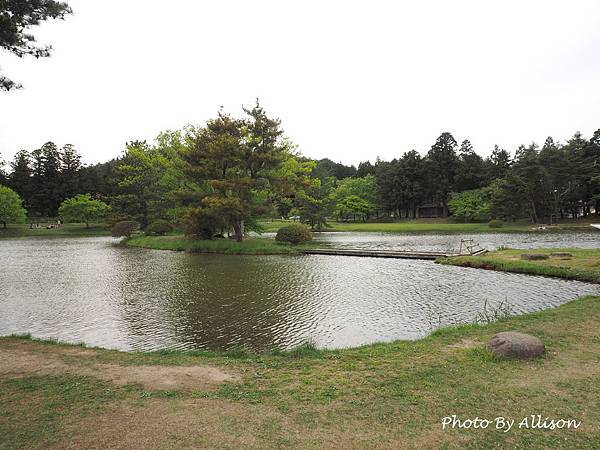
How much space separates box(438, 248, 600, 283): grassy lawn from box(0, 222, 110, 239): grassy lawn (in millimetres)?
51810

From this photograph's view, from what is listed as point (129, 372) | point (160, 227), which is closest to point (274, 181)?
point (160, 227)

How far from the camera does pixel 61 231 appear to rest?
187 ft

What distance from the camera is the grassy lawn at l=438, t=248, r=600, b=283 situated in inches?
551

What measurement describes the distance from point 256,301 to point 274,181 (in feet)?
54.5

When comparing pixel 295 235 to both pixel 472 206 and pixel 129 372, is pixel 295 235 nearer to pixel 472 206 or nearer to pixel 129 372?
pixel 129 372

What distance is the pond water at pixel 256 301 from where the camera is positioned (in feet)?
28.9

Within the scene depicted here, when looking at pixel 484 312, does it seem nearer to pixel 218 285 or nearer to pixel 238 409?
pixel 238 409

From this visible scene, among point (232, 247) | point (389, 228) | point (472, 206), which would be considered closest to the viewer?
point (232, 247)

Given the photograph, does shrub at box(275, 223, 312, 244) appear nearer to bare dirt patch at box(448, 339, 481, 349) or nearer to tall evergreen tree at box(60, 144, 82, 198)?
bare dirt patch at box(448, 339, 481, 349)

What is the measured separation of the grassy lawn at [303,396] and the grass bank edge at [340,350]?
0.16ft

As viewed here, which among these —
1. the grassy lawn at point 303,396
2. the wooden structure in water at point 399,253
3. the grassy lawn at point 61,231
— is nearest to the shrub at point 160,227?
the wooden structure in water at point 399,253

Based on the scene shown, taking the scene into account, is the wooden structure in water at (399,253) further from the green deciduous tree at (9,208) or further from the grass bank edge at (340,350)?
the green deciduous tree at (9,208)

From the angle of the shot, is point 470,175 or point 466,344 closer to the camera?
point 466,344

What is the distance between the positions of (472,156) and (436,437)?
69.7 m
